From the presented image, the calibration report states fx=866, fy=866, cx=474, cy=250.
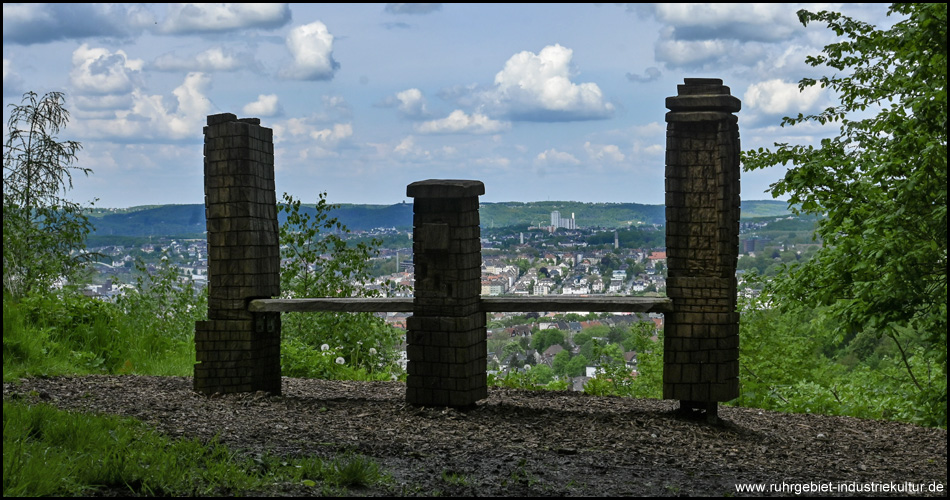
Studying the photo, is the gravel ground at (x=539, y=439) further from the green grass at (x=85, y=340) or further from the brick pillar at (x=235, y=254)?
the green grass at (x=85, y=340)

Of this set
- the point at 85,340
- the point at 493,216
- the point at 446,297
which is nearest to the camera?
the point at 446,297

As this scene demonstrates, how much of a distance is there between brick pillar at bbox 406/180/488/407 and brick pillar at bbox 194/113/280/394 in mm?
1494

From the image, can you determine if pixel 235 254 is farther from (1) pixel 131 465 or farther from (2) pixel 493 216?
(2) pixel 493 216

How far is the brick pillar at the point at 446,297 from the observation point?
6355 millimetres

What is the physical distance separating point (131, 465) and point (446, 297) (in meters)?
2.87

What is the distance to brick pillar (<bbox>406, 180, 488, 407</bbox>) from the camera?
20.9 ft

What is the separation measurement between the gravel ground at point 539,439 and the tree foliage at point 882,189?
833 millimetres

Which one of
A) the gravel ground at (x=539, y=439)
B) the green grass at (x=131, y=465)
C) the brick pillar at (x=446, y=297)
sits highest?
the brick pillar at (x=446, y=297)

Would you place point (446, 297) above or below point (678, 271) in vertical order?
below

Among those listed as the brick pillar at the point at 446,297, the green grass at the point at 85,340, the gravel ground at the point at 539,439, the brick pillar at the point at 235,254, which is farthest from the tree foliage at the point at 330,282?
the brick pillar at the point at 446,297

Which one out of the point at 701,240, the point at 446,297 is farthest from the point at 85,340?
the point at 701,240

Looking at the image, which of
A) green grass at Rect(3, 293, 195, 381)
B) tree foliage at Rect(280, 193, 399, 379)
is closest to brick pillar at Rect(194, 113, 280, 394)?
green grass at Rect(3, 293, 195, 381)

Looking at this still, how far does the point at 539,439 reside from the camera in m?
5.74

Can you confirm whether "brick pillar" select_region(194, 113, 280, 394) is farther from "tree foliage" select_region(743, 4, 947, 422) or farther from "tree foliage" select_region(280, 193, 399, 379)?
"tree foliage" select_region(743, 4, 947, 422)
